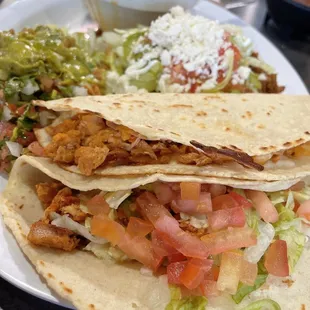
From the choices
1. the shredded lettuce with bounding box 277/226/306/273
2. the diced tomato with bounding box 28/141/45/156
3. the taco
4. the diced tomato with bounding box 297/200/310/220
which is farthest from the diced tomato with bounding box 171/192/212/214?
the diced tomato with bounding box 28/141/45/156

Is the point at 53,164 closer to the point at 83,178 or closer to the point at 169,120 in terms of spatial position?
the point at 83,178

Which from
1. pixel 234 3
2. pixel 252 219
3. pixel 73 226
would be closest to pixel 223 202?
pixel 252 219

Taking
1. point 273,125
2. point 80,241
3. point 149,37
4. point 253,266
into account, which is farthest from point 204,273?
point 149,37

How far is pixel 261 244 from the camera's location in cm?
222

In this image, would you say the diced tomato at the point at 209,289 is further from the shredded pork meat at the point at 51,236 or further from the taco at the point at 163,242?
the shredded pork meat at the point at 51,236

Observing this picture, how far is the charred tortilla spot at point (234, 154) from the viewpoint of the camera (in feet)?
6.68

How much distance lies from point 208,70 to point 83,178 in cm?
158

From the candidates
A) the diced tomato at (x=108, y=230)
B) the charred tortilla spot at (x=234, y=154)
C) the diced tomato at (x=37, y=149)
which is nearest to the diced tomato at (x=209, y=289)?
the diced tomato at (x=108, y=230)

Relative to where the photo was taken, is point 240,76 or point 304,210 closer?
point 304,210

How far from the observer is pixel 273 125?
241cm

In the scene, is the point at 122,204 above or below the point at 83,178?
below

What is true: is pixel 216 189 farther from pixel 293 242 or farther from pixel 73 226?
pixel 73 226

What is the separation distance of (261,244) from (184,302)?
52cm

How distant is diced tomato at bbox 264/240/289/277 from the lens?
→ 2.17 meters
